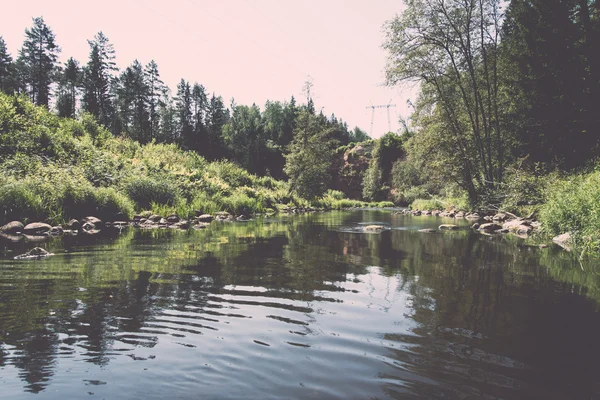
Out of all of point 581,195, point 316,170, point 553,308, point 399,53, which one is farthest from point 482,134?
point 553,308

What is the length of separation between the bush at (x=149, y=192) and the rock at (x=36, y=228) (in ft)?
20.2

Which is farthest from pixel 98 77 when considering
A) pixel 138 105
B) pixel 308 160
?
pixel 308 160

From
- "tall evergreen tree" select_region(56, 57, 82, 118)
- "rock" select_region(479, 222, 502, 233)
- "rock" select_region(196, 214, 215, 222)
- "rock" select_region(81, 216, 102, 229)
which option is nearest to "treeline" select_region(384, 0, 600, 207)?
"rock" select_region(479, 222, 502, 233)

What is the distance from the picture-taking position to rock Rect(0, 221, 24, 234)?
10.9m

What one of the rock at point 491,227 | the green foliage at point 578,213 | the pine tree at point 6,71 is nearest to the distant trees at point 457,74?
the rock at point 491,227

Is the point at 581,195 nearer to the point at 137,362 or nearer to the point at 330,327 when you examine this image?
the point at 330,327

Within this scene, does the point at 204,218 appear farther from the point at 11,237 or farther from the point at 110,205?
the point at 11,237

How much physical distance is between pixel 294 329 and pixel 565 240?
10.1 metres

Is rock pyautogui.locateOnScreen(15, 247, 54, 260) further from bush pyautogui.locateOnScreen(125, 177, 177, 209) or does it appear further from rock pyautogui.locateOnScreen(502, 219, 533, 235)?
rock pyautogui.locateOnScreen(502, 219, 533, 235)

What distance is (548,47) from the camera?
17594mm

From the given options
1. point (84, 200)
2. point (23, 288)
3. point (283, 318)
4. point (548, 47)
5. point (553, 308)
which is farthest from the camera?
point (548, 47)

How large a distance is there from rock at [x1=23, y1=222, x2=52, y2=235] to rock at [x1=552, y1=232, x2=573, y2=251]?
14915 millimetres

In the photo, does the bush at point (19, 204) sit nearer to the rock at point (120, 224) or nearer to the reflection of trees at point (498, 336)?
the rock at point (120, 224)

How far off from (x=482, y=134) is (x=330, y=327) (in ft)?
69.8
